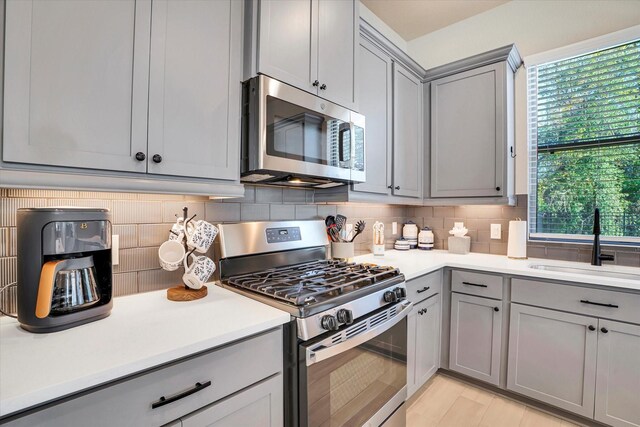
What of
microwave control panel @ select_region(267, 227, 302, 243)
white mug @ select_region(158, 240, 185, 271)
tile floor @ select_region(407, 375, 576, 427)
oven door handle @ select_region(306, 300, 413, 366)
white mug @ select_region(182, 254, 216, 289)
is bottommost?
tile floor @ select_region(407, 375, 576, 427)

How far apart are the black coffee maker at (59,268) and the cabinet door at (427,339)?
66.2 inches

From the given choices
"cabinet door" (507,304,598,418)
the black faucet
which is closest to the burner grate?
"cabinet door" (507,304,598,418)

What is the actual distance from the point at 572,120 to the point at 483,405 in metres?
Result: 2.11

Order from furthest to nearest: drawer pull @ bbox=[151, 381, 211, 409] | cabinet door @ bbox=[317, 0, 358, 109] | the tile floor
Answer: the tile floor, cabinet door @ bbox=[317, 0, 358, 109], drawer pull @ bbox=[151, 381, 211, 409]

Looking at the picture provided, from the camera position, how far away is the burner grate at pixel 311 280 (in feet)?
3.93

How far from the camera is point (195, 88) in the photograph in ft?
3.94

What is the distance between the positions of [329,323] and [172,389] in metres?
0.54

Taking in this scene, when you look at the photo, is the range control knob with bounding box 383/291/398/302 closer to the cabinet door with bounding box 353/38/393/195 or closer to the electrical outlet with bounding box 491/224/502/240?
the cabinet door with bounding box 353/38/393/195

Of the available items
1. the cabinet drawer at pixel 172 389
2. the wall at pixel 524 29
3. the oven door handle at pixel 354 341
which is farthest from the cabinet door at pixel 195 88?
the wall at pixel 524 29

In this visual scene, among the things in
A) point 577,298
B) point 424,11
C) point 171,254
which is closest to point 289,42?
point 171,254

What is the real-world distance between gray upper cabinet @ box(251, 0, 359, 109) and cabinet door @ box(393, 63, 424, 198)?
640 millimetres

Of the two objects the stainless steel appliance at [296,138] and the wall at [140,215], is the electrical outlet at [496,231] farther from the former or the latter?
the wall at [140,215]

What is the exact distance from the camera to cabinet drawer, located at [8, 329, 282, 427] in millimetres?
684

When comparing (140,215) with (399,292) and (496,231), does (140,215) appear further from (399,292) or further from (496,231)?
(496,231)
